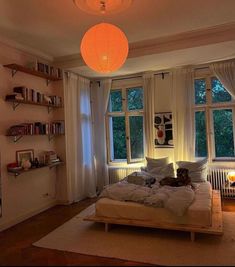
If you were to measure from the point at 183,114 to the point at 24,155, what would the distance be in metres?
3.08

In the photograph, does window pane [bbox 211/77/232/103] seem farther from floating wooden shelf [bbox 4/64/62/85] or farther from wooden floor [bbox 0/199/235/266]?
floating wooden shelf [bbox 4/64/62/85]

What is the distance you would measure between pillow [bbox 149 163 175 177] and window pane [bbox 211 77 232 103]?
1605 mm

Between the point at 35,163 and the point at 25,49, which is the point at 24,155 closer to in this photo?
the point at 35,163

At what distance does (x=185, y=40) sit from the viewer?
377cm

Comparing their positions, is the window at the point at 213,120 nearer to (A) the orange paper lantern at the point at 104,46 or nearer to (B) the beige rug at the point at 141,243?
(B) the beige rug at the point at 141,243

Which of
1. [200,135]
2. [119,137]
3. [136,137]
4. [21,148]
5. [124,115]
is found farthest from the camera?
[119,137]

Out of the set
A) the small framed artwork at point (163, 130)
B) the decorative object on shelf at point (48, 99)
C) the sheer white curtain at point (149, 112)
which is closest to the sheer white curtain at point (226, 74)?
the small framed artwork at point (163, 130)

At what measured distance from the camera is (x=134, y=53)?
13.5 ft

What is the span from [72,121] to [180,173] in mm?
2340

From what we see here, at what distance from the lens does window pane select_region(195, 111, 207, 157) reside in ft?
15.8

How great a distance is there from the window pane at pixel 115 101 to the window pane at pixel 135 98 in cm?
22

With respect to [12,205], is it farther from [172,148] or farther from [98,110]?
[172,148]

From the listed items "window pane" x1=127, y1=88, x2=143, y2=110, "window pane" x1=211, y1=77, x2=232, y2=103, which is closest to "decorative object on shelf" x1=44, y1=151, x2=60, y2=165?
"window pane" x1=127, y1=88, x2=143, y2=110

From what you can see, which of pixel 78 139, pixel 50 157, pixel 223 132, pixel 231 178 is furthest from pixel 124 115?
pixel 231 178
